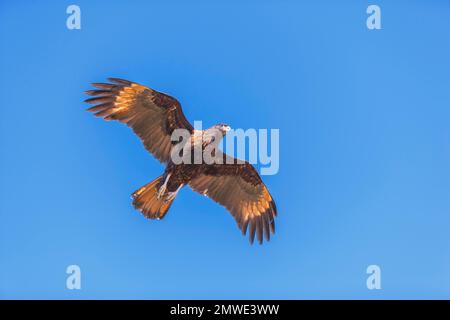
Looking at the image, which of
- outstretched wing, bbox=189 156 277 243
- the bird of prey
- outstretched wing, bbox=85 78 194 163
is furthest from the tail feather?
outstretched wing, bbox=189 156 277 243

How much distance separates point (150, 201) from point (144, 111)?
1589 mm

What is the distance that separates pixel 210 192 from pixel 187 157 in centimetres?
109

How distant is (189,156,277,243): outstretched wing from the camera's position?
1125 centimetres

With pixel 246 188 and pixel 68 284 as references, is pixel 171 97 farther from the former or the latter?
pixel 68 284

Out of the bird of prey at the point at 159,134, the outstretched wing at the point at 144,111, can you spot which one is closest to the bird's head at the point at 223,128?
the bird of prey at the point at 159,134

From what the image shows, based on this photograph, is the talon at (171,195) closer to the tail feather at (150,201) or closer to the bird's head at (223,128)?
the tail feather at (150,201)

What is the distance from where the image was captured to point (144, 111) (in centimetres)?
1045

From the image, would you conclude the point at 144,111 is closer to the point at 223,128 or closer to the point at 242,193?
the point at 223,128

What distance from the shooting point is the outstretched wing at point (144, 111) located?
10.3 meters

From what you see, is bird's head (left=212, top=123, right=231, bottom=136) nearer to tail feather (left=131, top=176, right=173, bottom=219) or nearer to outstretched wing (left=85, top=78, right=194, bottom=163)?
outstretched wing (left=85, top=78, right=194, bottom=163)

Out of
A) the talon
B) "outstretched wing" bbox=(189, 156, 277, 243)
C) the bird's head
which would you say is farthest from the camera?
"outstretched wing" bbox=(189, 156, 277, 243)

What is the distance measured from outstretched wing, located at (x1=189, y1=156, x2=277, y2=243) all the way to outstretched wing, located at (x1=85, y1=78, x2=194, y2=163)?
3.58 ft

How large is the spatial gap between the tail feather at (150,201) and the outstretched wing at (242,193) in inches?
41.3
